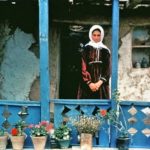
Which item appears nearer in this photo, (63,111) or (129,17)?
(63,111)

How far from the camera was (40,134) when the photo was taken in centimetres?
886

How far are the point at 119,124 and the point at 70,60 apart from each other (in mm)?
3714

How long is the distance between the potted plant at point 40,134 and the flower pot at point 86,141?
25.9 inches

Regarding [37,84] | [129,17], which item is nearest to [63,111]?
[37,84]

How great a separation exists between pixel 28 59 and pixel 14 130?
3703 millimetres

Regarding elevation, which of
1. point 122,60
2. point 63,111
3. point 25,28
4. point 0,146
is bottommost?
point 0,146

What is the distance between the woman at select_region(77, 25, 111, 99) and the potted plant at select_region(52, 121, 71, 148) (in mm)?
1379

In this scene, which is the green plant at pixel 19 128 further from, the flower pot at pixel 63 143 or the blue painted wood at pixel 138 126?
the blue painted wood at pixel 138 126

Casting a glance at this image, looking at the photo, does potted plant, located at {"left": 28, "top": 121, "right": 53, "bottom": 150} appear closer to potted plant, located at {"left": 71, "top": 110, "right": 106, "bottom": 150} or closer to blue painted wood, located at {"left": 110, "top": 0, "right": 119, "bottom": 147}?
potted plant, located at {"left": 71, "top": 110, "right": 106, "bottom": 150}

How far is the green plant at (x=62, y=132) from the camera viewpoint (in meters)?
8.92

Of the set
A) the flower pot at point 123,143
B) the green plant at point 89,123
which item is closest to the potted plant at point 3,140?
the green plant at point 89,123

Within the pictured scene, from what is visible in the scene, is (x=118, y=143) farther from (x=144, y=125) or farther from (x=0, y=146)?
(x=0, y=146)

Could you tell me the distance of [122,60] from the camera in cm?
1230

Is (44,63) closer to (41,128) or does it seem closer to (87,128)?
(41,128)
